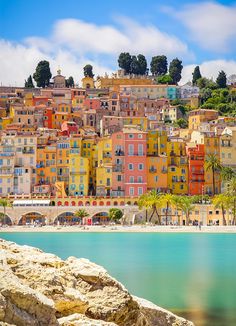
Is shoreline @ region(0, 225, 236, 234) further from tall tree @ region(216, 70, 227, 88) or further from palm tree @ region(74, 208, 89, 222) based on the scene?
tall tree @ region(216, 70, 227, 88)

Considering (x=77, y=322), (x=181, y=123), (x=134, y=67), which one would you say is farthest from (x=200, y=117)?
(x=77, y=322)

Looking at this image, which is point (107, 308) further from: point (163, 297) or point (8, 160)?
point (8, 160)

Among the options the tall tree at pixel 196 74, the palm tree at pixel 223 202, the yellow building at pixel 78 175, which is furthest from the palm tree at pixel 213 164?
the tall tree at pixel 196 74

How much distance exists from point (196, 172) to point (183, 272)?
61892 millimetres

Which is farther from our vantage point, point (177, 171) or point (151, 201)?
point (177, 171)

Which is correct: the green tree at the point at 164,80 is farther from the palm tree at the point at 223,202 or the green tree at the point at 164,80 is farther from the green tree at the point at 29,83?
the palm tree at the point at 223,202

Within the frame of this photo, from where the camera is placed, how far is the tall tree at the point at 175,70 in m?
155

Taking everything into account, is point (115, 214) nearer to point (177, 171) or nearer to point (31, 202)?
point (31, 202)

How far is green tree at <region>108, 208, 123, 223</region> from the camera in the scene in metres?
90.4

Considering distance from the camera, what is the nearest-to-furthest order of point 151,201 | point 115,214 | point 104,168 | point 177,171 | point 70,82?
point 151,201 < point 115,214 < point 104,168 < point 177,171 < point 70,82

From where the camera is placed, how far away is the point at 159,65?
158 metres

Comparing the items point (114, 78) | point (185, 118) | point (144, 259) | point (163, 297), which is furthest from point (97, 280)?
point (114, 78)

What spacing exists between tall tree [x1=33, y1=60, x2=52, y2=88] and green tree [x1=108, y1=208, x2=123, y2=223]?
58876mm

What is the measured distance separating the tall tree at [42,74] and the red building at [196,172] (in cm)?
5263
